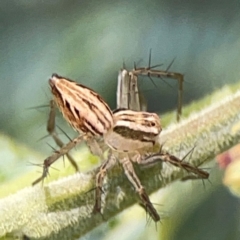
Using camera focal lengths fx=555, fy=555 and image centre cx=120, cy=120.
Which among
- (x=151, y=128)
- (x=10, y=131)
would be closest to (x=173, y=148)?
(x=151, y=128)

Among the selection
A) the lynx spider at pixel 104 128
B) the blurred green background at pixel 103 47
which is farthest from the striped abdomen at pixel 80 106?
the blurred green background at pixel 103 47

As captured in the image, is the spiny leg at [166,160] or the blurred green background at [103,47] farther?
the blurred green background at [103,47]

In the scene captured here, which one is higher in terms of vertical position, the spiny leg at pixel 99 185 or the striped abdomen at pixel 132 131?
the striped abdomen at pixel 132 131

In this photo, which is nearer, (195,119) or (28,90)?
(195,119)

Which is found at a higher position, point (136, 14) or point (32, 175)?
point (136, 14)

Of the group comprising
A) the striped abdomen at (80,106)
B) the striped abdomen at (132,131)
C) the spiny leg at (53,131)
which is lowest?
the spiny leg at (53,131)

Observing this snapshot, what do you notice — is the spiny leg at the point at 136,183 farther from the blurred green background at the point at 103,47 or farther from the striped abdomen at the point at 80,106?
the blurred green background at the point at 103,47

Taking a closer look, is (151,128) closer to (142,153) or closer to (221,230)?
(142,153)

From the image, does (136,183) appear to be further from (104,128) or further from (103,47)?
(103,47)

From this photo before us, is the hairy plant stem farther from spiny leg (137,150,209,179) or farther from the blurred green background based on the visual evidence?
the blurred green background
